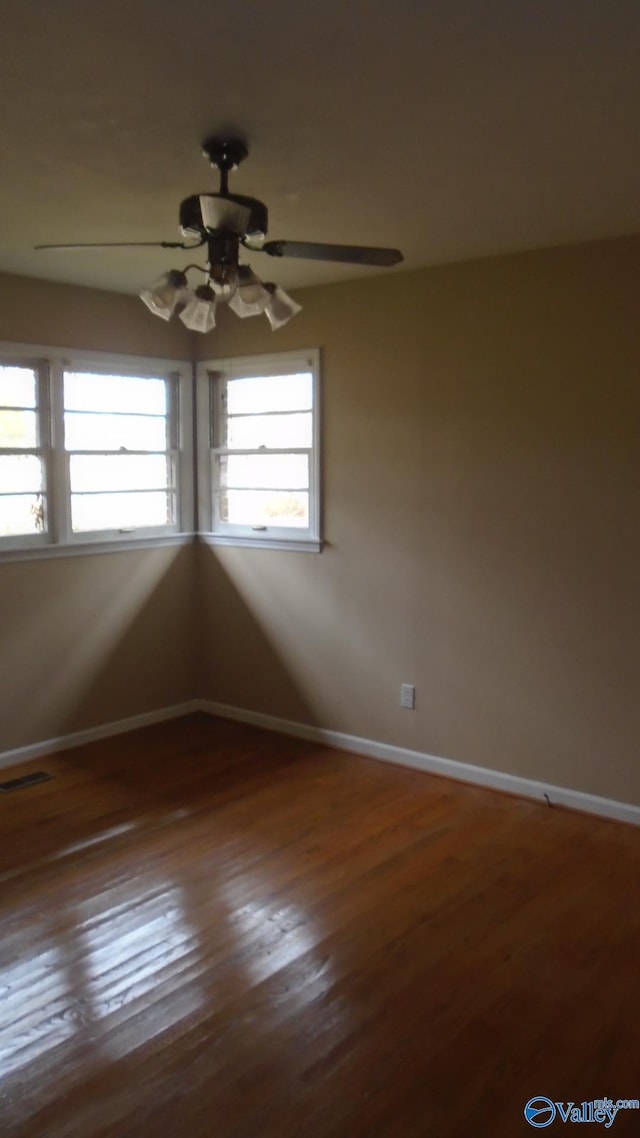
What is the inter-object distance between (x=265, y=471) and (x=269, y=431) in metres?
0.23

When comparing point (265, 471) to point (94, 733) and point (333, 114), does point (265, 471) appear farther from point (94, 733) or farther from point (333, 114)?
point (333, 114)

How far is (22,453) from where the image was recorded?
4.34 metres

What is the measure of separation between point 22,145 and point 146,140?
1.22 ft

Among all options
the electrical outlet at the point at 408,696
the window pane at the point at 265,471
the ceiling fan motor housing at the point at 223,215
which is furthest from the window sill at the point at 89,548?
the ceiling fan motor housing at the point at 223,215

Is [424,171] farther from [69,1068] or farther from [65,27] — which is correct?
[69,1068]

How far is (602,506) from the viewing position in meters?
3.62

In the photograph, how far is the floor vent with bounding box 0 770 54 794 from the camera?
159 inches

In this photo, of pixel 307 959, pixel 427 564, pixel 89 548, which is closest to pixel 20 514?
pixel 89 548

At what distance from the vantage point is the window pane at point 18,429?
4262mm

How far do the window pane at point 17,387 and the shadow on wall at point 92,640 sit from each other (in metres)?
0.83

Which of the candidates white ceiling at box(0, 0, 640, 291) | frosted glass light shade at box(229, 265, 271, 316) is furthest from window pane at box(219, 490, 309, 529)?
frosted glass light shade at box(229, 265, 271, 316)

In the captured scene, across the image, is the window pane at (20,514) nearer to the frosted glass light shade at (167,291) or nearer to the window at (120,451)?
the window at (120,451)

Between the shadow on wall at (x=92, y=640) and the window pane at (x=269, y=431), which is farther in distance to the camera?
the window pane at (x=269, y=431)

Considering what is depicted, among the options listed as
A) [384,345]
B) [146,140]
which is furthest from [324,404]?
[146,140]
